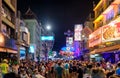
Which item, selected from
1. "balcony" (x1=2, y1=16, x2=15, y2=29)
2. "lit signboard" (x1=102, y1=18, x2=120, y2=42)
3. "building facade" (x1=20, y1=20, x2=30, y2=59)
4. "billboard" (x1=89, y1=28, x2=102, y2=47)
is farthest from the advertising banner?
"building facade" (x1=20, y1=20, x2=30, y2=59)

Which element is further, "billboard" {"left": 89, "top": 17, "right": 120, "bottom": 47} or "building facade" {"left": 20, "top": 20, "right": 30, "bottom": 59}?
"building facade" {"left": 20, "top": 20, "right": 30, "bottom": 59}

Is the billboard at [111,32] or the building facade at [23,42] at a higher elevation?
the building facade at [23,42]

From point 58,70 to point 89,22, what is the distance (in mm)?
68299

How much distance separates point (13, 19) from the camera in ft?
170

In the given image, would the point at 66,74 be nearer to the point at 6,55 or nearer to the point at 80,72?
the point at 80,72

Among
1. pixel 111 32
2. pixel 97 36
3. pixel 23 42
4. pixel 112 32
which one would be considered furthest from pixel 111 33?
pixel 23 42

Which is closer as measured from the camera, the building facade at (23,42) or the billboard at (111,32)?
the billboard at (111,32)

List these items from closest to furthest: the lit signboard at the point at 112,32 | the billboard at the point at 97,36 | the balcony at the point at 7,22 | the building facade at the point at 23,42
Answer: the lit signboard at the point at 112,32, the billboard at the point at 97,36, the balcony at the point at 7,22, the building facade at the point at 23,42

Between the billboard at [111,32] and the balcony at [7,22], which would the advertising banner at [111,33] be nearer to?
the billboard at [111,32]

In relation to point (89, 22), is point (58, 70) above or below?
below

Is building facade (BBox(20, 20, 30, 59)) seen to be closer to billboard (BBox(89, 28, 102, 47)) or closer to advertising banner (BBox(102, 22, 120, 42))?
billboard (BBox(89, 28, 102, 47))

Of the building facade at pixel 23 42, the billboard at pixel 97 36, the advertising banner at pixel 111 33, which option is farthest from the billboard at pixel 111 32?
the building facade at pixel 23 42

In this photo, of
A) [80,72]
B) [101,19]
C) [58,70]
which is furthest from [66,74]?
[101,19]

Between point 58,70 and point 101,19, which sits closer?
point 58,70
